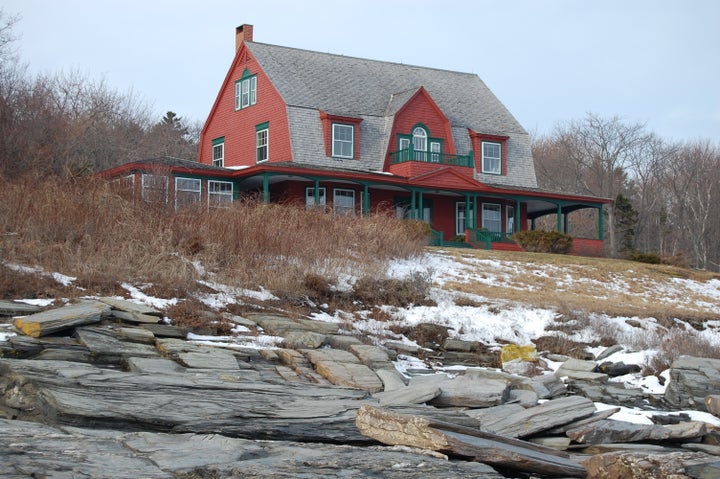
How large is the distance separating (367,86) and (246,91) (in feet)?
16.4

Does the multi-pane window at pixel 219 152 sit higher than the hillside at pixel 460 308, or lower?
higher

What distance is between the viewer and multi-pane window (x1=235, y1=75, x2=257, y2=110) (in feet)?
118

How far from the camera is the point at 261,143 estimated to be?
115 ft

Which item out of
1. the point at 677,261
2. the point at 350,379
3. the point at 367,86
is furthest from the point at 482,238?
the point at 350,379

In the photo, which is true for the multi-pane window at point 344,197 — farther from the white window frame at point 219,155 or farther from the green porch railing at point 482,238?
the white window frame at point 219,155

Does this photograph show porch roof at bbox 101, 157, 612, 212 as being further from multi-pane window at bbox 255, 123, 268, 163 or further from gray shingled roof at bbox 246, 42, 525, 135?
gray shingled roof at bbox 246, 42, 525, 135

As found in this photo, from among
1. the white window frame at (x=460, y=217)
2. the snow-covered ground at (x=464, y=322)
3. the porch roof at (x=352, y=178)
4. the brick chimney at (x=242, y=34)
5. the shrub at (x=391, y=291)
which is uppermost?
the brick chimney at (x=242, y=34)

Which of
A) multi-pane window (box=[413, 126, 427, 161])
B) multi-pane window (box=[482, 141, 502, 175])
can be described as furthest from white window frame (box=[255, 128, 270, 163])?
multi-pane window (box=[482, 141, 502, 175])

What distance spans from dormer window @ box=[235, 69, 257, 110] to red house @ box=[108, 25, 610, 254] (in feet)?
0.13

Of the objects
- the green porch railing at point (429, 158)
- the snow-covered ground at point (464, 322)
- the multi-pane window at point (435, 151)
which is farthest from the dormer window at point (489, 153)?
the snow-covered ground at point (464, 322)

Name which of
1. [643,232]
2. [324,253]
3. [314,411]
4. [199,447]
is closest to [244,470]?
[199,447]

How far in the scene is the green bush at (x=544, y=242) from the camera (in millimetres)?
32094

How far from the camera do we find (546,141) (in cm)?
6444

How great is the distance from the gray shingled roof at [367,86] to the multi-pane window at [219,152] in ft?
14.0
